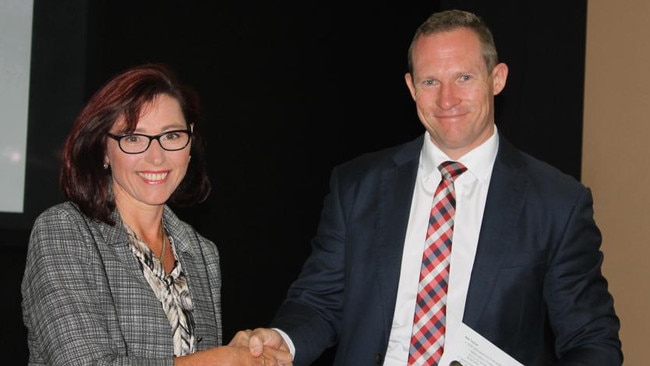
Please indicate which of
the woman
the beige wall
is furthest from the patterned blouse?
the beige wall

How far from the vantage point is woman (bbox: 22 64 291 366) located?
94.6 inches

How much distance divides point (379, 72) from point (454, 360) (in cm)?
385

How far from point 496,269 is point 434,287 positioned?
0.63 feet

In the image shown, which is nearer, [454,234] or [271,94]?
[454,234]

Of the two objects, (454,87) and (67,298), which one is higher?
(454,87)

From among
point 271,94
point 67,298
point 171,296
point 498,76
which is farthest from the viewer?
point 271,94

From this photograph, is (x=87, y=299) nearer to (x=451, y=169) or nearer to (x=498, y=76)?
(x=451, y=169)

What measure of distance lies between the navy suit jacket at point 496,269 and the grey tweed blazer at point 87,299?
1.60 ft

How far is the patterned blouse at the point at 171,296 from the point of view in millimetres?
2662

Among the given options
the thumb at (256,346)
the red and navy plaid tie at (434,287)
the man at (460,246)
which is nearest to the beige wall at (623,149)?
the man at (460,246)

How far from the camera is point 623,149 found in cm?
417

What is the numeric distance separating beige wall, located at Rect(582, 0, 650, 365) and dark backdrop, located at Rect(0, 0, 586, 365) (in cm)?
9

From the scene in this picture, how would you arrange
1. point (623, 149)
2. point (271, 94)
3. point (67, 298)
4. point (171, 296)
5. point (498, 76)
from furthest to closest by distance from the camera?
point (271, 94)
point (623, 149)
point (498, 76)
point (171, 296)
point (67, 298)

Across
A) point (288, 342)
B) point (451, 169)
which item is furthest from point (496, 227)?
point (288, 342)
